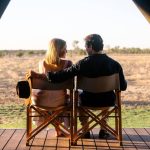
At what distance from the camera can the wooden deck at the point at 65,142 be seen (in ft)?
13.3

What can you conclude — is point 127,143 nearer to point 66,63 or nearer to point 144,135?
point 144,135

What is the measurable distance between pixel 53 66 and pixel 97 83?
1.74 feet

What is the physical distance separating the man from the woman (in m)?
0.23

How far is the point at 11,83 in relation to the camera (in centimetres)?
1452

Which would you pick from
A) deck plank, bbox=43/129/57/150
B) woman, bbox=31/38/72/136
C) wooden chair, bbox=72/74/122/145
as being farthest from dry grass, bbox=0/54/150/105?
wooden chair, bbox=72/74/122/145

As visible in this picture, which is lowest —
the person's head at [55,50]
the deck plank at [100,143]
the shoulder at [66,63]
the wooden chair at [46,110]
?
the deck plank at [100,143]

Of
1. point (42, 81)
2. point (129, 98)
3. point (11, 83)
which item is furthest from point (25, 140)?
point (11, 83)

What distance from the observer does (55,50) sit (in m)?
4.34

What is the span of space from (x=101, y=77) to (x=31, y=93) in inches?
25.7

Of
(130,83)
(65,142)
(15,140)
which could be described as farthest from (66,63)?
(130,83)

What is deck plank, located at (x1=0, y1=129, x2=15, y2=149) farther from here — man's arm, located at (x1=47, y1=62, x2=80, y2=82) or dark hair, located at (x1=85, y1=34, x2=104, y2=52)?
dark hair, located at (x1=85, y1=34, x2=104, y2=52)

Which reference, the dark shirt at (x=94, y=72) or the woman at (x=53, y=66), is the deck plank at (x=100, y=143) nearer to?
the dark shirt at (x=94, y=72)

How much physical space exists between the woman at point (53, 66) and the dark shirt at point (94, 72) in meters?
0.24

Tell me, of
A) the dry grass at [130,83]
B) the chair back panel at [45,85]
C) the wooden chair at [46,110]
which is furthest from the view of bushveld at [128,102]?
the chair back panel at [45,85]
